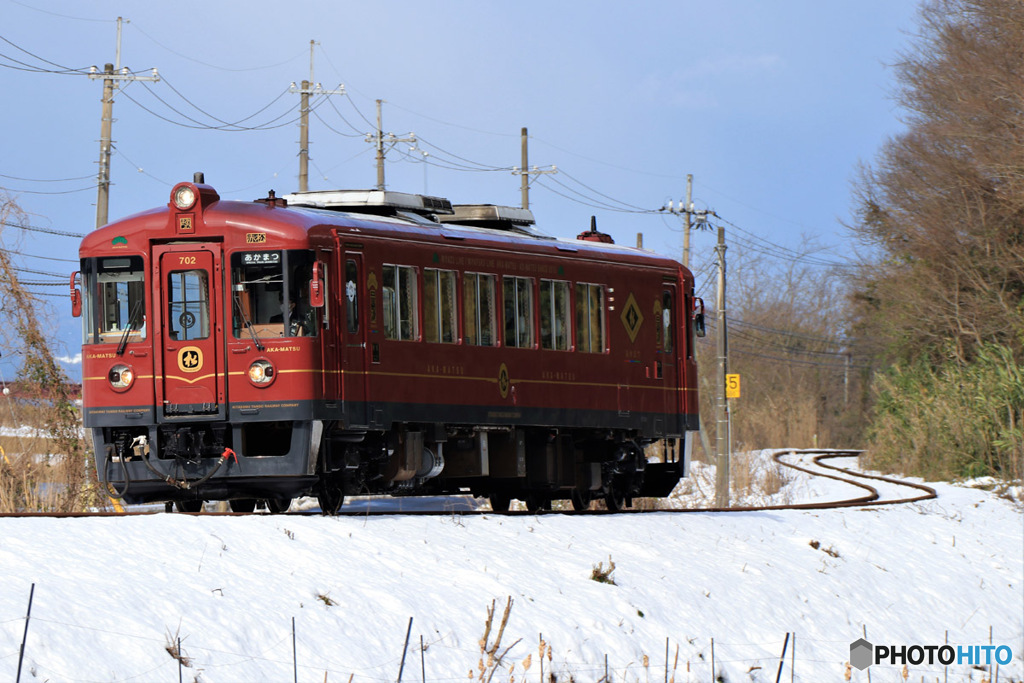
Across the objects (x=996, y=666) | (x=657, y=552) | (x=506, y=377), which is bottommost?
(x=996, y=666)

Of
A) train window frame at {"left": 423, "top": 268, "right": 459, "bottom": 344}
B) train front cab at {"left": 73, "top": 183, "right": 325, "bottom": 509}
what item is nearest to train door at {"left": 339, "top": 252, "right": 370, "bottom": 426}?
train front cab at {"left": 73, "top": 183, "right": 325, "bottom": 509}

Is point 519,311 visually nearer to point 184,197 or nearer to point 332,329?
point 332,329

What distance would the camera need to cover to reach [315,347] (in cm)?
1362

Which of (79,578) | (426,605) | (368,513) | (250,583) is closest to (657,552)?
(368,513)

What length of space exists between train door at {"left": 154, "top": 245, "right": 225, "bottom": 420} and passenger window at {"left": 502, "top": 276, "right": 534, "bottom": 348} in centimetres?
348

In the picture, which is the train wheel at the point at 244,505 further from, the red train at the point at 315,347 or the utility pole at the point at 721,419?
the utility pole at the point at 721,419

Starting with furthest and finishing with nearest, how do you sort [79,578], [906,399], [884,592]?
[906,399] → [884,592] → [79,578]

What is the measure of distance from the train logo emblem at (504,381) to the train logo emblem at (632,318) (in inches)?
89.8

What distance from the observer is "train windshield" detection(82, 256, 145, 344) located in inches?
559

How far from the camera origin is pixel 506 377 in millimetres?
15961

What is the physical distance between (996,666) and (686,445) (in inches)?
229

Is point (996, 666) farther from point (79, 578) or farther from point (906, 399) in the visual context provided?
point (906, 399)

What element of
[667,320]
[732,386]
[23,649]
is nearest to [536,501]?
[667,320]

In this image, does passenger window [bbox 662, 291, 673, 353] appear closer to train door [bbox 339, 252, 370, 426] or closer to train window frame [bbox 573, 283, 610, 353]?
train window frame [bbox 573, 283, 610, 353]
